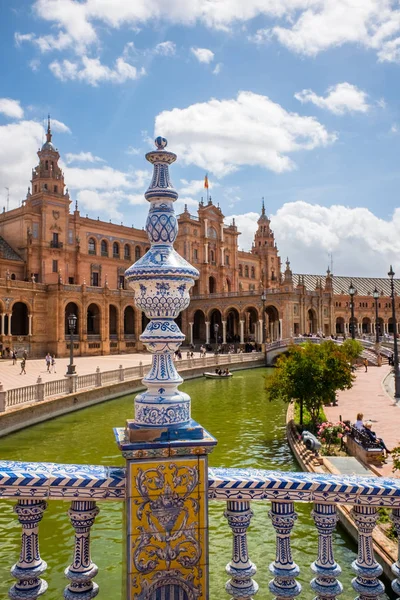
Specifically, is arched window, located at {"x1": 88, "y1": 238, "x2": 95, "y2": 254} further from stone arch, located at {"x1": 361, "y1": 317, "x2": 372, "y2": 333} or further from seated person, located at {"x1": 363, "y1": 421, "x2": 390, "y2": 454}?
stone arch, located at {"x1": 361, "y1": 317, "x2": 372, "y2": 333}

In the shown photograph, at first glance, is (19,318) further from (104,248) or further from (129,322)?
(129,322)

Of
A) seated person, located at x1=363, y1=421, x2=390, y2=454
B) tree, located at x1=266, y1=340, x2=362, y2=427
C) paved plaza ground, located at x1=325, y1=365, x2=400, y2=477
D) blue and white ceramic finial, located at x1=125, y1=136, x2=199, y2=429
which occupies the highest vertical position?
blue and white ceramic finial, located at x1=125, y1=136, x2=199, y2=429

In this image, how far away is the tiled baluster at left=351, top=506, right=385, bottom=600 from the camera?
2.92 meters

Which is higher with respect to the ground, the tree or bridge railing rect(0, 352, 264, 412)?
the tree

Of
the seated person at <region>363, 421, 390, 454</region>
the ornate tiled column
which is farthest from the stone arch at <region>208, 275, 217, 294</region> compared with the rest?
the ornate tiled column

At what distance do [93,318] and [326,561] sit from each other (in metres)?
50.1

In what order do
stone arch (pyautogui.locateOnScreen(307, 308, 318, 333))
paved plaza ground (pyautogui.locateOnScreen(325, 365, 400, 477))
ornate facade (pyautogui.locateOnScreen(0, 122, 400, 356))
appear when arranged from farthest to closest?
stone arch (pyautogui.locateOnScreen(307, 308, 318, 333)), ornate facade (pyautogui.locateOnScreen(0, 122, 400, 356)), paved plaza ground (pyautogui.locateOnScreen(325, 365, 400, 477))

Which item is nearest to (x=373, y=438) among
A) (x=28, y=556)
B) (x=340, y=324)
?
(x=28, y=556)

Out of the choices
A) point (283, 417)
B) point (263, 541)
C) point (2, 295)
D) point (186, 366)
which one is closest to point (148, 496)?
point (263, 541)

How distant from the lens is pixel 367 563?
295cm

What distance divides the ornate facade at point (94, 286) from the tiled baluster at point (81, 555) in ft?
133

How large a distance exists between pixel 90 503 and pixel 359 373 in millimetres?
34107

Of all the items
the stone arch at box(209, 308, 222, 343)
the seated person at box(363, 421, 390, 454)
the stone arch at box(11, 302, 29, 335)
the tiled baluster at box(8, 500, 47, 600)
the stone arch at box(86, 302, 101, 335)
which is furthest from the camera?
the stone arch at box(209, 308, 222, 343)

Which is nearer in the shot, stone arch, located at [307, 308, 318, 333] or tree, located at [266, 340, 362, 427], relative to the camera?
tree, located at [266, 340, 362, 427]
